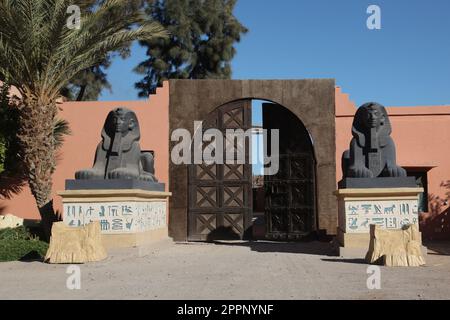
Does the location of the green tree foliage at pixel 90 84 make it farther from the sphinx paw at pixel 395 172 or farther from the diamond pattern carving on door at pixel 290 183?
the sphinx paw at pixel 395 172

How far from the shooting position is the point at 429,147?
542 inches

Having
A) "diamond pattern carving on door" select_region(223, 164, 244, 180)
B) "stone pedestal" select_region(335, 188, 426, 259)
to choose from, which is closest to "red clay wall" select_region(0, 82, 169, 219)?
"diamond pattern carving on door" select_region(223, 164, 244, 180)

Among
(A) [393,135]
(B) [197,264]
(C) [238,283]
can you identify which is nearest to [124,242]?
(B) [197,264]

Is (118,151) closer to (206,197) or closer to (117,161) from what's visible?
(117,161)

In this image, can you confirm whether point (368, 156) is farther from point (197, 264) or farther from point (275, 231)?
point (275, 231)

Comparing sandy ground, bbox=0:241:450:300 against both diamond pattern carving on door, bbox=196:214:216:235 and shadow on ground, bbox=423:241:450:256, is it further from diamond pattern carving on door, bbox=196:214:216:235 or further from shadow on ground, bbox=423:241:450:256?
diamond pattern carving on door, bbox=196:214:216:235

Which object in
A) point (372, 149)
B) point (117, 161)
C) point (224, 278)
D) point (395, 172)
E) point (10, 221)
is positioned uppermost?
point (372, 149)

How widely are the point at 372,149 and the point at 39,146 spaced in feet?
23.5

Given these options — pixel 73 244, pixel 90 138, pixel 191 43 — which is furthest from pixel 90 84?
pixel 73 244

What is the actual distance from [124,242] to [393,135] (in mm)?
7662

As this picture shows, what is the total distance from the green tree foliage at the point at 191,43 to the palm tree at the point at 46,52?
1482cm

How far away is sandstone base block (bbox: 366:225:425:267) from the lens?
8039mm

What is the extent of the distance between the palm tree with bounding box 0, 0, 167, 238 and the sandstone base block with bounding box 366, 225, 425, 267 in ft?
24.0

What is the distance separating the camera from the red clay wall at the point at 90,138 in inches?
555
